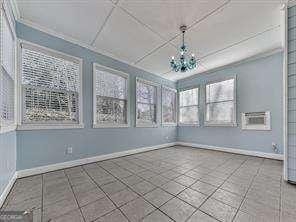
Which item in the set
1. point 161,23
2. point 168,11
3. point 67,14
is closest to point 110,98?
point 67,14

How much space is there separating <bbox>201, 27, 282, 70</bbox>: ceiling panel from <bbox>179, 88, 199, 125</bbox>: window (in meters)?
1.36

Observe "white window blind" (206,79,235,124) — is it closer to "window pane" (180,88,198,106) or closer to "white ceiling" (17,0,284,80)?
"window pane" (180,88,198,106)

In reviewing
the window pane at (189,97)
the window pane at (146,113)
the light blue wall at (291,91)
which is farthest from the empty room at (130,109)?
the window pane at (189,97)

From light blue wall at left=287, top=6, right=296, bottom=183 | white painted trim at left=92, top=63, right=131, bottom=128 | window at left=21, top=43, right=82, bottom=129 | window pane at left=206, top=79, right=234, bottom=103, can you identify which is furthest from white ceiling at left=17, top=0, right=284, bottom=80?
window pane at left=206, top=79, right=234, bottom=103

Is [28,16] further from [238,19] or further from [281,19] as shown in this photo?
[281,19]

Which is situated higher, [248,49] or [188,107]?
[248,49]

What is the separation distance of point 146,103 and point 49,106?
284 cm

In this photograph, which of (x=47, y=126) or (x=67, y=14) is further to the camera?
(x=47, y=126)

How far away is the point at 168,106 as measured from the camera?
5.68m

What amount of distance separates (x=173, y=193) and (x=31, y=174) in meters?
2.49

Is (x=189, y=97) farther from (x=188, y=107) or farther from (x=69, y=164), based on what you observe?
(x=69, y=164)

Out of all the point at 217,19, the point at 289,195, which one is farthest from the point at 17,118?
the point at 289,195

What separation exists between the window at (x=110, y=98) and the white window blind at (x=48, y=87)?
0.49m

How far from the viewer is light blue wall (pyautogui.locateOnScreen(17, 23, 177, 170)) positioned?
2439 millimetres
